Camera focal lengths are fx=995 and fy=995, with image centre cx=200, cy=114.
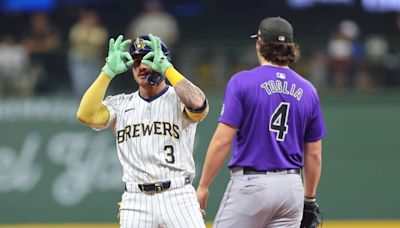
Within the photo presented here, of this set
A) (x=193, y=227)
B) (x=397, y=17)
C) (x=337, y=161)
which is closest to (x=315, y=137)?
(x=193, y=227)

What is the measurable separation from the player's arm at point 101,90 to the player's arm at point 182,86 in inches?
7.0

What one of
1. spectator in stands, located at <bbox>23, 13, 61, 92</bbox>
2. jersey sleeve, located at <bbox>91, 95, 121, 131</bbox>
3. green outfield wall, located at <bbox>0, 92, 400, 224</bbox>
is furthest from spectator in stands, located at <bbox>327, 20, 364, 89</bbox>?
jersey sleeve, located at <bbox>91, 95, 121, 131</bbox>

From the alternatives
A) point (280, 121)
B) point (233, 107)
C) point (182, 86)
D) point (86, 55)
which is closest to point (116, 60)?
point (182, 86)

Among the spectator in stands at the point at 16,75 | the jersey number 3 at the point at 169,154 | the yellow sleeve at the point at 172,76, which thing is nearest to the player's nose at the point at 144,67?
the yellow sleeve at the point at 172,76

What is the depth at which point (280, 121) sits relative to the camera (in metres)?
6.58

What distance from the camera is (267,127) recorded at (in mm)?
6551

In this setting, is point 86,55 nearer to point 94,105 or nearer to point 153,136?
point 94,105

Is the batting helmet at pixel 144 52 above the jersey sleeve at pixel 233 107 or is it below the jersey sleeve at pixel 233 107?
above

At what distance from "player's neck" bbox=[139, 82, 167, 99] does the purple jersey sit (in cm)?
47

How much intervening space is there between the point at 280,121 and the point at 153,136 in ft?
2.77

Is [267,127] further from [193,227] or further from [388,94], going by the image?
[388,94]

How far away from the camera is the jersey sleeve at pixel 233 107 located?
6504 mm

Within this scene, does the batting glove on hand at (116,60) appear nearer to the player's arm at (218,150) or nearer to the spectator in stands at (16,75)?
the player's arm at (218,150)

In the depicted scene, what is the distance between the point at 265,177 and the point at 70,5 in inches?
308
